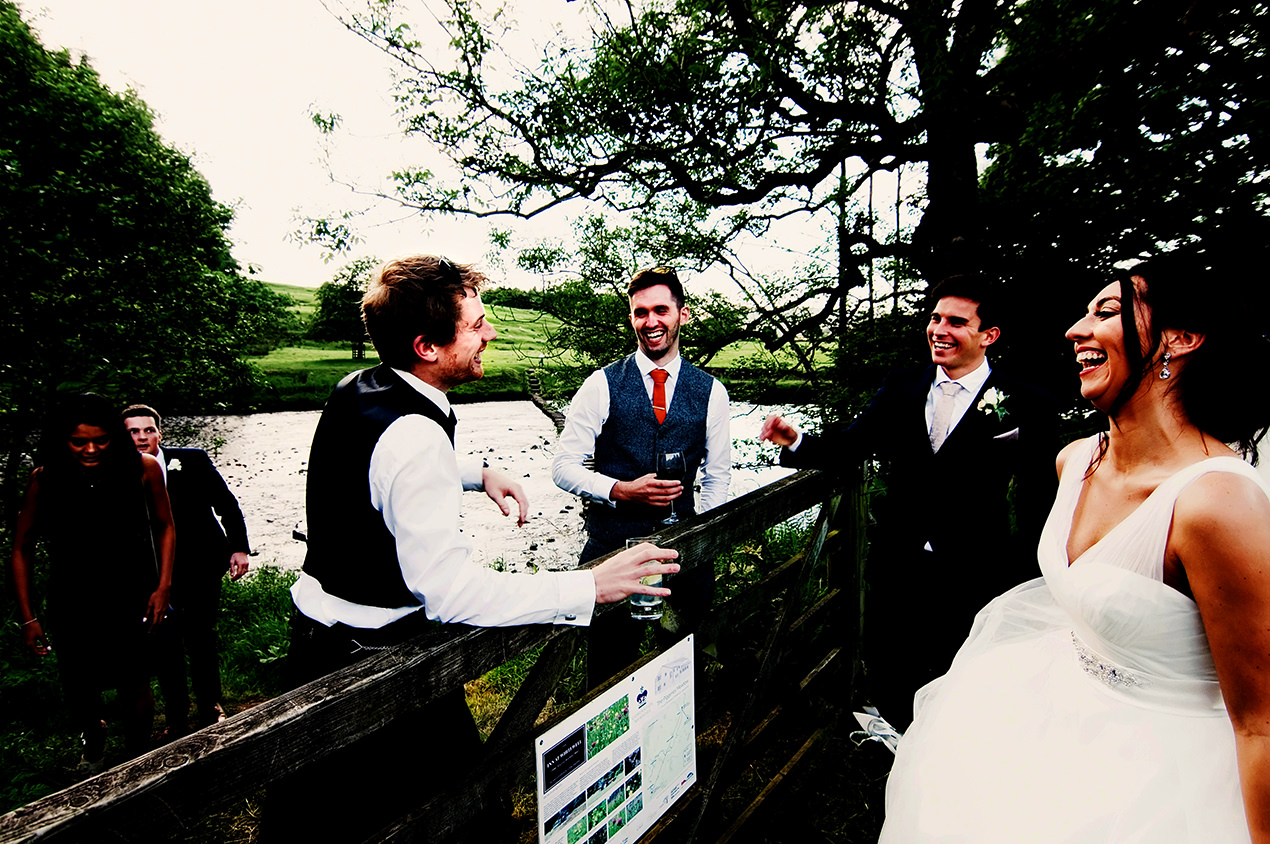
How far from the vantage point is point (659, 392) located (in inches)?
133

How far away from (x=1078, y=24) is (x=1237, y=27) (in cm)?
93

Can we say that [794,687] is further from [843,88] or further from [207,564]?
[843,88]

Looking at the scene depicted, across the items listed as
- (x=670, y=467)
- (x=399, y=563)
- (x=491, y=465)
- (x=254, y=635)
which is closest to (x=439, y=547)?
(x=399, y=563)

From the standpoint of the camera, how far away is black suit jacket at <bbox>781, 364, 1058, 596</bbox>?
9.95 feet

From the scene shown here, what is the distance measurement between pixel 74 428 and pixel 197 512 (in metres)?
1.03

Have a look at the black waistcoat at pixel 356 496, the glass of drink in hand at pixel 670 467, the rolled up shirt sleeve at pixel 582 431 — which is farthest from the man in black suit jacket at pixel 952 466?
the black waistcoat at pixel 356 496

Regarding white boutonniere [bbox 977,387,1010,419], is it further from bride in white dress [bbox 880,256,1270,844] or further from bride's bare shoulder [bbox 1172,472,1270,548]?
bride's bare shoulder [bbox 1172,472,1270,548]

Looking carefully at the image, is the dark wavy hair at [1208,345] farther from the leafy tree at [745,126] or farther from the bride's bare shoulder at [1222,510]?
the leafy tree at [745,126]

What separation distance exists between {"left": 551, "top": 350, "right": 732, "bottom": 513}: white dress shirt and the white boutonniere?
1.38 meters

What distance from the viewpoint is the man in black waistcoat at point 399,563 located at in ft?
5.01

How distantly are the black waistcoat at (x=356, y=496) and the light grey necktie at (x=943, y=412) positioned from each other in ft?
9.03

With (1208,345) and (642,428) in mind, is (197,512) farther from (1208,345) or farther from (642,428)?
(1208,345)

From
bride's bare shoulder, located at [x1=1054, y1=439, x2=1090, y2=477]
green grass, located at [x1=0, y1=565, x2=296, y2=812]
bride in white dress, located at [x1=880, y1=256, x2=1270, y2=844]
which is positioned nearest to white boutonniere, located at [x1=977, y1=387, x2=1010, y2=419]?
bride's bare shoulder, located at [x1=1054, y1=439, x2=1090, y2=477]

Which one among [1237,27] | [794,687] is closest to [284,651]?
[794,687]
